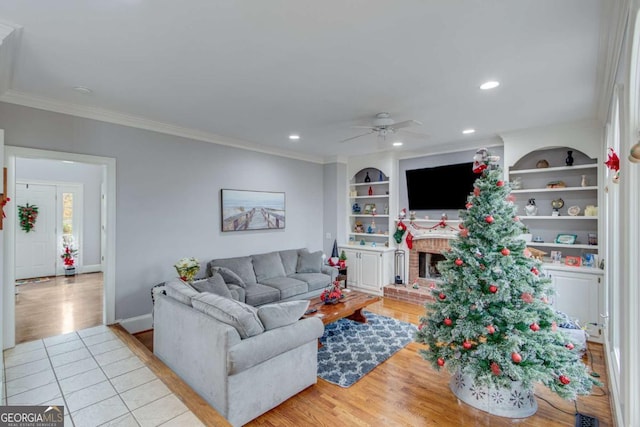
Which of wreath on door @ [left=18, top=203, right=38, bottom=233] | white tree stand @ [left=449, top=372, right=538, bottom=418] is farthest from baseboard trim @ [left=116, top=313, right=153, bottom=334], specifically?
wreath on door @ [left=18, top=203, right=38, bottom=233]

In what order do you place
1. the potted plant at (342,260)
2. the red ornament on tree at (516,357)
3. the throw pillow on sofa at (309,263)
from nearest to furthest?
the red ornament on tree at (516,357)
the throw pillow on sofa at (309,263)
the potted plant at (342,260)

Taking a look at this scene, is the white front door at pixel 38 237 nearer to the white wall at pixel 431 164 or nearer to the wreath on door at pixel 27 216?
the wreath on door at pixel 27 216

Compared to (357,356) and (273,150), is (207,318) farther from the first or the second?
(273,150)

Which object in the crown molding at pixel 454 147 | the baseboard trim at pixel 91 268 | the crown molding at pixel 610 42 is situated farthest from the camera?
the baseboard trim at pixel 91 268

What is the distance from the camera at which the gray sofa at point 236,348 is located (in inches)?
88.1

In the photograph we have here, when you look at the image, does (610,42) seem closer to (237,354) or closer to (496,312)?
(496,312)

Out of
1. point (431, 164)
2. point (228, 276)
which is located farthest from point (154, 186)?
point (431, 164)

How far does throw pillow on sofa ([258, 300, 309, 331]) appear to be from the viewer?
252 centimetres

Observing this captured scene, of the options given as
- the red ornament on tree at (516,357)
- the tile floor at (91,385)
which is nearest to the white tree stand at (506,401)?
the red ornament on tree at (516,357)

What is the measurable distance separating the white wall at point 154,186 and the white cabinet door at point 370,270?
2062mm

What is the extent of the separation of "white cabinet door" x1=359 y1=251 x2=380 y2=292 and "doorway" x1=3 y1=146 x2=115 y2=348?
4149 mm

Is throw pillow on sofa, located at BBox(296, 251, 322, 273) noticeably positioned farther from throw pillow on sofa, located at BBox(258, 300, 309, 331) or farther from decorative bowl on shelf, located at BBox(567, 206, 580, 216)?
decorative bowl on shelf, located at BBox(567, 206, 580, 216)

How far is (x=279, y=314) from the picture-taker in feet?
8.50
